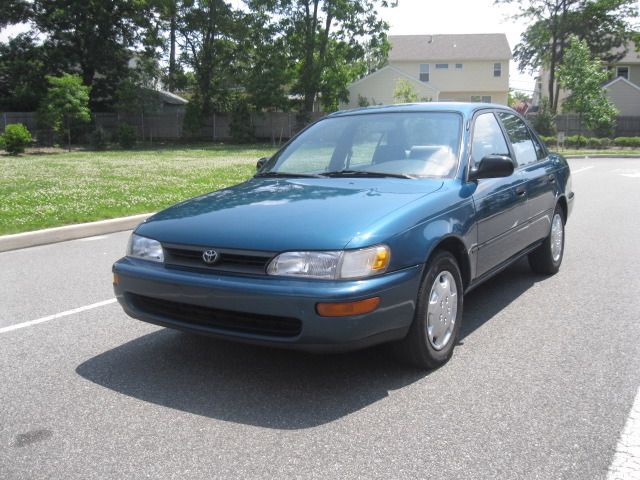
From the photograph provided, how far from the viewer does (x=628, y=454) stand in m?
2.92

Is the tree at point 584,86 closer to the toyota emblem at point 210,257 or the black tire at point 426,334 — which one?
the black tire at point 426,334

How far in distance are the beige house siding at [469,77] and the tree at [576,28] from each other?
3.92m

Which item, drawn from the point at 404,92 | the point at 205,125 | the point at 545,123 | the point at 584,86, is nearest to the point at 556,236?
the point at 584,86

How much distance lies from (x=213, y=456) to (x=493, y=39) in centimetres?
5570

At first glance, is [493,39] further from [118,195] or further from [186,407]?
[186,407]

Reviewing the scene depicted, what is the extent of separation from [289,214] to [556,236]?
12.3 feet

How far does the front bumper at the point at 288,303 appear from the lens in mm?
3303

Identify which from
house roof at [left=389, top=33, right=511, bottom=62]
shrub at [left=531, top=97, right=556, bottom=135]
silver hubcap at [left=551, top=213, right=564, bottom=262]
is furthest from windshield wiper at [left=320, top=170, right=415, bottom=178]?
house roof at [left=389, top=33, right=511, bottom=62]

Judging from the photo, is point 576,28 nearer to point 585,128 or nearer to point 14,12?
point 585,128

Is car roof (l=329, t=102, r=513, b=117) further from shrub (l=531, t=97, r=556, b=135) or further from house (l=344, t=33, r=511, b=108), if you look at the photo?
house (l=344, t=33, r=511, b=108)

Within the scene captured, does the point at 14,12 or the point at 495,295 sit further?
the point at 14,12

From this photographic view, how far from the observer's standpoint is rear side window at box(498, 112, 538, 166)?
565 centimetres

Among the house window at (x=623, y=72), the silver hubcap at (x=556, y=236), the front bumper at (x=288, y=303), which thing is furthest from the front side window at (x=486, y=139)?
the house window at (x=623, y=72)

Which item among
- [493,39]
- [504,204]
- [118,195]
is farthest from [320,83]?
[504,204]
